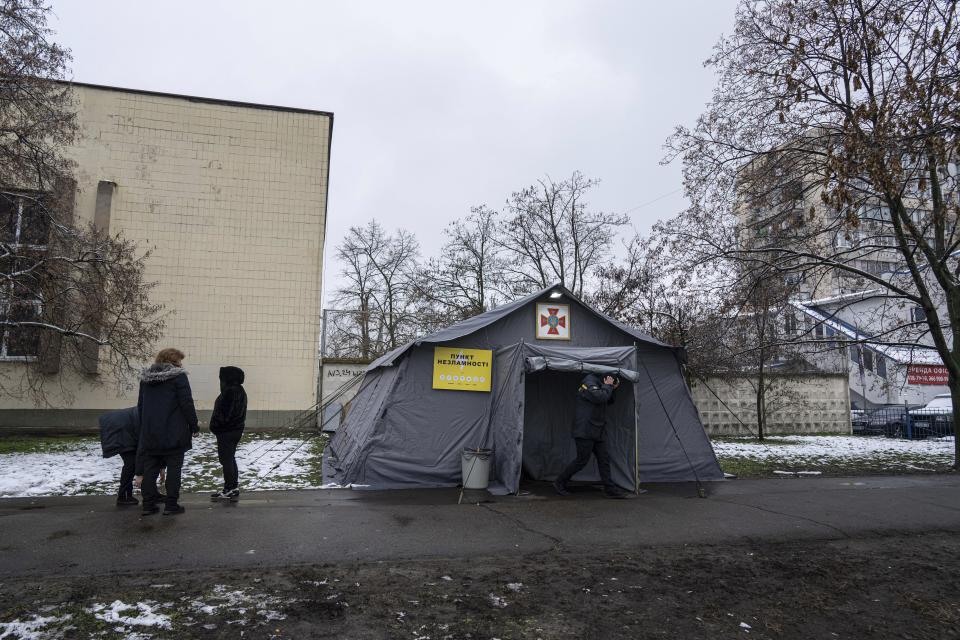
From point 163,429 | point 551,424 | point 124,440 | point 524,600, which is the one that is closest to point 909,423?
point 551,424

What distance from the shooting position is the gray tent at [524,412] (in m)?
8.72

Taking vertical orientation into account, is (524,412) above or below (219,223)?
below

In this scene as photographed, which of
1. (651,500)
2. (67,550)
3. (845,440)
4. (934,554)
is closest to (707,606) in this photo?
(934,554)

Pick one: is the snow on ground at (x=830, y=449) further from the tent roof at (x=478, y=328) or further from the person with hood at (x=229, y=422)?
the person with hood at (x=229, y=422)

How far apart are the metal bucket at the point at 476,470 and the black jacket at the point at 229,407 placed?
3125 millimetres

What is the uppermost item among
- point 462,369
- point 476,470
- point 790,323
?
point 790,323

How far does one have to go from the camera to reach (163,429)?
6492 millimetres

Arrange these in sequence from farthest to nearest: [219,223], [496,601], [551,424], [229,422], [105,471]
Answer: [219,223] < [551,424] < [105,471] < [229,422] < [496,601]

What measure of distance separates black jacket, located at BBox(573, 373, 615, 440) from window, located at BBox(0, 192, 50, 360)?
1011cm

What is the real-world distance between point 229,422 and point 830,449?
14.5 meters

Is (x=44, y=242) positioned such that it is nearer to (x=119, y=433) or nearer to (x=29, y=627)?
(x=119, y=433)

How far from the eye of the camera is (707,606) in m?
4.19

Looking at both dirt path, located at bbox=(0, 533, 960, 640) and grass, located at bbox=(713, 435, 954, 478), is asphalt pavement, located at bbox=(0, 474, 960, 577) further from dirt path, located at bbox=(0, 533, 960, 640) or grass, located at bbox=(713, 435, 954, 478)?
grass, located at bbox=(713, 435, 954, 478)

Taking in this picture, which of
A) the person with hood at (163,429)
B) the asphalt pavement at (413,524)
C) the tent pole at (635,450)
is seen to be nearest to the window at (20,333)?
the asphalt pavement at (413,524)
